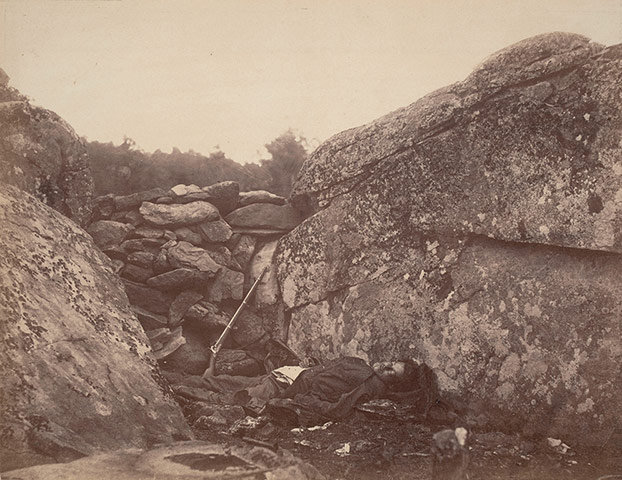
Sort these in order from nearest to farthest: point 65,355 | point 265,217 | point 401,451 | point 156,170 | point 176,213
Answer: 1. point 65,355
2. point 401,451
3. point 176,213
4. point 265,217
5. point 156,170

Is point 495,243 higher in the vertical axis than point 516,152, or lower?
lower

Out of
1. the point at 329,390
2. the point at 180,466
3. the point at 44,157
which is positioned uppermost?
the point at 44,157

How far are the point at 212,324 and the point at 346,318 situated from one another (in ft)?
5.30

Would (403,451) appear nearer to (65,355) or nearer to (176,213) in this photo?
(65,355)

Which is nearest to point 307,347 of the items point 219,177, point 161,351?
point 161,351

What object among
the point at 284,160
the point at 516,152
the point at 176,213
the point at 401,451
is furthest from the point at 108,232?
the point at 284,160

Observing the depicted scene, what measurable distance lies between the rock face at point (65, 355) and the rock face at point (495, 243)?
89.8 inches

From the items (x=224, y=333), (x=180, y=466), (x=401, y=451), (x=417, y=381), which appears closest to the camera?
(x=180, y=466)

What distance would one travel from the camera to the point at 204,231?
6.65 metres

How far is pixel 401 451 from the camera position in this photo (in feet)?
12.3

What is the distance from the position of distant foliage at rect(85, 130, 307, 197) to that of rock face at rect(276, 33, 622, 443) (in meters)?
4.74

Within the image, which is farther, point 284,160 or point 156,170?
point 284,160

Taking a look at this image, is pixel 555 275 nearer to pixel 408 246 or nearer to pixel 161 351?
pixel 408 246

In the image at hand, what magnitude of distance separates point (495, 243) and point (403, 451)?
82.0 inches
